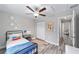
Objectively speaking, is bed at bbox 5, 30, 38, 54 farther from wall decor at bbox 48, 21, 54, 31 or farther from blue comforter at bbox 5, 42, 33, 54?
wall decor at bbox 48, 21, 54, 31

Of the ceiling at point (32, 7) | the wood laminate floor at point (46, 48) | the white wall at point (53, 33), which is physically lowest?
the wood laminate floor at point (46, 48)

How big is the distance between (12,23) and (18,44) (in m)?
0.30

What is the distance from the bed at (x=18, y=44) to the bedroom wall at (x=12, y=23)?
0.20 ft

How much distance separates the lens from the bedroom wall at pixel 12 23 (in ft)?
3.91

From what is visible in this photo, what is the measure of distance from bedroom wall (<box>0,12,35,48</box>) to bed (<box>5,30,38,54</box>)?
0.06 metres

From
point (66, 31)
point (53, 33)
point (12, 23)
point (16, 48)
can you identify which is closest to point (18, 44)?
point (16, 48)

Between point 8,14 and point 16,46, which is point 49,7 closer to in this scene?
point 8,14

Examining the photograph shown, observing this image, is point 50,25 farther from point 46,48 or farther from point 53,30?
point 46,48

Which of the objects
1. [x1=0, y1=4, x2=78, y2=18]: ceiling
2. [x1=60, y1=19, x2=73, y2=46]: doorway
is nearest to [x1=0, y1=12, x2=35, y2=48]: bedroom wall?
[x1=0, y1=4, x2=78, y2=18]: ceiling

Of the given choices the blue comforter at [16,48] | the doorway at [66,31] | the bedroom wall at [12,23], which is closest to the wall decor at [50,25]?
the doorway at [66,31]

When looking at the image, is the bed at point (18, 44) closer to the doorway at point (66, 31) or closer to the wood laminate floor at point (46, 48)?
the wood laminate floor at point (46, 48)

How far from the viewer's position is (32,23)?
1.29m
